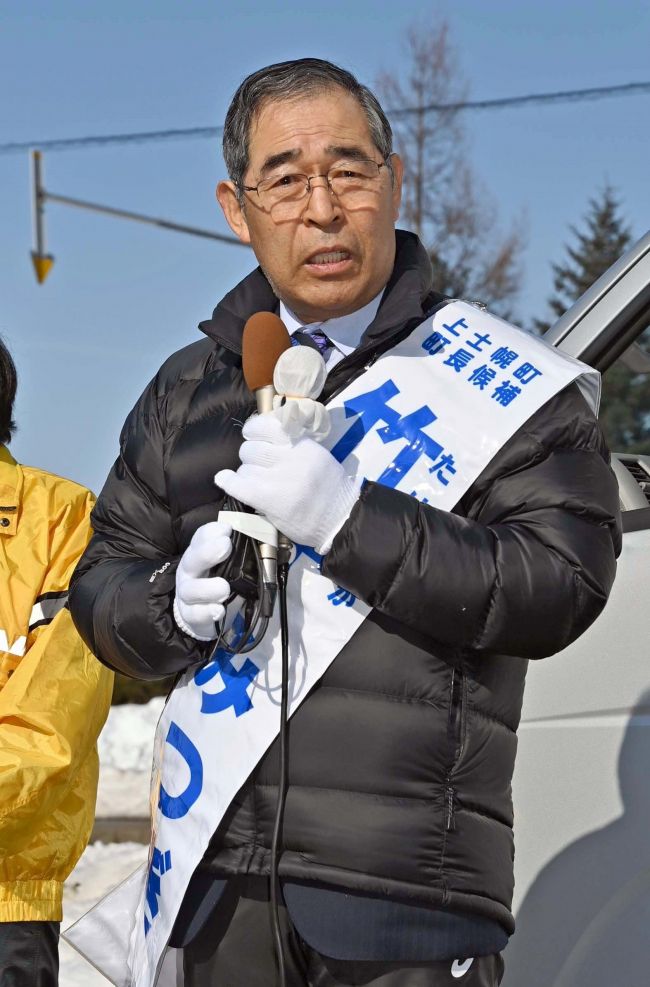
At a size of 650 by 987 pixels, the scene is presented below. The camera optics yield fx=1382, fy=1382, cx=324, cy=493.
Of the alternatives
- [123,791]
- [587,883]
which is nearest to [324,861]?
[587,883]

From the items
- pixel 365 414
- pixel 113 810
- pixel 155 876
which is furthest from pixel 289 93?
pixel 113 810

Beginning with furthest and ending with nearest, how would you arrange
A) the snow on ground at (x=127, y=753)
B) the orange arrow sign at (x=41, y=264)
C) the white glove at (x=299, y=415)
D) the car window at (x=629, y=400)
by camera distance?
1. the orange arrow sign at (x=41, y=264)
2. the snow on ground at (x=127, y=753)
3. the car window at (x=629, y=400)
4. the white glove at (x=299, y=415)

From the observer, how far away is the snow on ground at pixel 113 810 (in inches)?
200

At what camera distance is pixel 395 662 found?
1.99 metres

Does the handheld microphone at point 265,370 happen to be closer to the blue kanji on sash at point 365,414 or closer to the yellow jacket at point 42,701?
the blue kanji on sash at point 365,414

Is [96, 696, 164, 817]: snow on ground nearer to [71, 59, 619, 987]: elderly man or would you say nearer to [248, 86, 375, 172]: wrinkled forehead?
[71, 59, 619, 987]: elderly man

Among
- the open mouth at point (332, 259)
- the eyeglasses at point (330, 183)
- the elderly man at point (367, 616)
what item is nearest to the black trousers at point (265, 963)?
the elderly man at point (367, 616)

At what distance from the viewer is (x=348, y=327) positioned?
229cm

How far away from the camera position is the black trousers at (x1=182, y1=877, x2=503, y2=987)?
1963 mm

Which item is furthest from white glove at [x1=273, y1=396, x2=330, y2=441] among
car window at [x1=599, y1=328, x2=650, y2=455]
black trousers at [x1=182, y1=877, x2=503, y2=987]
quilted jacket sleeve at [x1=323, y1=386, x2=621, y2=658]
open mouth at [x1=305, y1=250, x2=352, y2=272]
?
car window at [x1=599, y1=328, x2=650, y2=455]

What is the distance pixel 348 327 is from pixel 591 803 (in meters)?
1.04

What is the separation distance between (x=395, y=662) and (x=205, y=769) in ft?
1.23

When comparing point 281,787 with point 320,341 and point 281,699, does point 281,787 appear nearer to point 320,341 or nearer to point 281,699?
point 281,699

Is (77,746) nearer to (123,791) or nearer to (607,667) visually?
(607,667)
